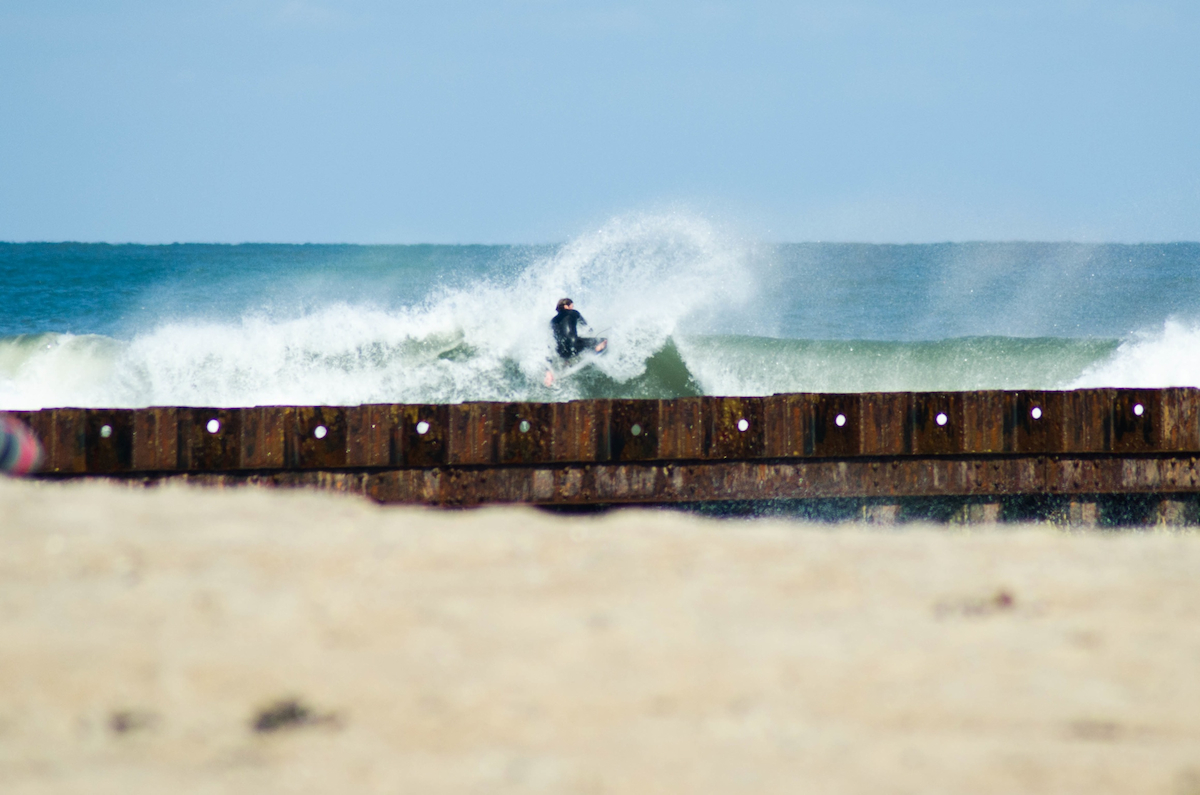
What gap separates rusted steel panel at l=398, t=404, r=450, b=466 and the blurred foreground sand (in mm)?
2974

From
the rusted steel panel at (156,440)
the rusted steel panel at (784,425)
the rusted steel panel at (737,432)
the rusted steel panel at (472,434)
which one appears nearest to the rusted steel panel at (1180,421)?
the rusted steel panel at (784,425)

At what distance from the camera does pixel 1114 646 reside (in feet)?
11.3

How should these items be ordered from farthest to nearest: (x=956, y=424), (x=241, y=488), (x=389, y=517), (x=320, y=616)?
(x=956, y=424), (x=241, y=488), (x=389, y=517), (x=320, y=616)

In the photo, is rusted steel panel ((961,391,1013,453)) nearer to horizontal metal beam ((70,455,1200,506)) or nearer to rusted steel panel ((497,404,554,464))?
horizontal metal beam ((70,455,1200,506))

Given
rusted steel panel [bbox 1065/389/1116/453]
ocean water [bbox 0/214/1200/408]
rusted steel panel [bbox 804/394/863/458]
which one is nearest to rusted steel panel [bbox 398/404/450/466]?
rusted steel panel [bbox 804/394/863/458]

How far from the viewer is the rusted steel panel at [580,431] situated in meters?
7.85

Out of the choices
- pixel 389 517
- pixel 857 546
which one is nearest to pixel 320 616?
pixel 389 517

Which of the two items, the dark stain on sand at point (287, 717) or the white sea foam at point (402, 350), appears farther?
the white sea foam at point (402, 350)

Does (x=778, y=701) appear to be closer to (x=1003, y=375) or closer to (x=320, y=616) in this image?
(x=320, y=616)

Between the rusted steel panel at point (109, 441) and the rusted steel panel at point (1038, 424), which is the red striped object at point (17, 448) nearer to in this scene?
the rusted steel panel at point (109, 441)

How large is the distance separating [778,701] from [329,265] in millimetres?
63912

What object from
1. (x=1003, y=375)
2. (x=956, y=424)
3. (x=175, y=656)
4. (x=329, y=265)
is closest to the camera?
(x=175, y=656)

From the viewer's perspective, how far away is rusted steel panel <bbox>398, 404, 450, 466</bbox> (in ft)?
25.6

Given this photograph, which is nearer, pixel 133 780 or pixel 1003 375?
pixel 133 780
